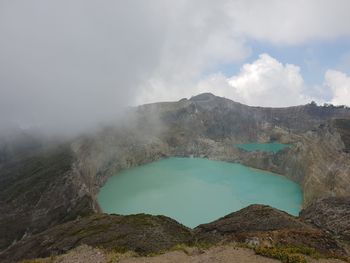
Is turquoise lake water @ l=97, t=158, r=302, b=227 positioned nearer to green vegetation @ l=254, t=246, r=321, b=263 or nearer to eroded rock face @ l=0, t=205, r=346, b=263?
eroded rock face @ l=0, t=205, r=346, b=263

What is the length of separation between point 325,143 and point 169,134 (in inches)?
3832

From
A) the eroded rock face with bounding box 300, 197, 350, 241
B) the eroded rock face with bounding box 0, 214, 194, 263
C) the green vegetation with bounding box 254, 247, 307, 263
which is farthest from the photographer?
the eroded rock face with bounding box 300, 197, 350, 241

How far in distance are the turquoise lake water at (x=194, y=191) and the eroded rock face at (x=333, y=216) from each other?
34.5 m

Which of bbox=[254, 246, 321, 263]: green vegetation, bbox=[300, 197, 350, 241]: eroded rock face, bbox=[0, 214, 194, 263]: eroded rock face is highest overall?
bbox=[254, 246, 321, 263]: green vegetation

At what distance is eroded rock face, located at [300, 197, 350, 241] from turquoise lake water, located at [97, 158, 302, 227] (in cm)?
3451

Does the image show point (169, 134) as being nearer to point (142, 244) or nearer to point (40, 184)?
point (40, 184)

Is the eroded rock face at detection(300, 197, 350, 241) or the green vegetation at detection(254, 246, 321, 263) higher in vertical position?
the green vegetation at detection(254, 246, 321, 263)

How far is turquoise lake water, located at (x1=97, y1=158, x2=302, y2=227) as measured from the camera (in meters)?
88.1

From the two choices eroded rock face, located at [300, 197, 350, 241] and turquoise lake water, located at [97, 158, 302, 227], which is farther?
turquoise lake water, located at [97, 158, 302, 227]

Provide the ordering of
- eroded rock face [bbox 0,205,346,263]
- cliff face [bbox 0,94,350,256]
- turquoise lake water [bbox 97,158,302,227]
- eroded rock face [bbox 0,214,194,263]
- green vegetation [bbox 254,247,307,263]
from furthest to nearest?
turquoise lake water [bbox 97,158,302,227] → cliff face [bbox 0,94,350,256] → eroded rock face [bbox 0,214,194,263] → eroded rock face [bbox 0,205,346,263] → green vegetation [bbox 254,247,307,263]

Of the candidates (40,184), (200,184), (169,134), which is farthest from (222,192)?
(169,134)

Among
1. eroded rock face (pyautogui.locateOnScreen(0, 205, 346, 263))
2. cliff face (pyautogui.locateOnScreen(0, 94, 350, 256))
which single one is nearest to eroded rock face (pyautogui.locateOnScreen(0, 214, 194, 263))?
eroded rock face (pyautogui.locateOnScreen(0, 205, 346, 263))

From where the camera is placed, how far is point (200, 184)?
394 ft

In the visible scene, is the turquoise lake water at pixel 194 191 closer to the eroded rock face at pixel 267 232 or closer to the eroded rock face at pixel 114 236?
the eroded rock face at pixel 114 236
